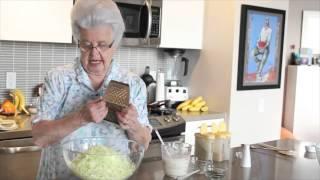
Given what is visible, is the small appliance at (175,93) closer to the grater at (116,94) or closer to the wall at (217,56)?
the wall at (217,56)

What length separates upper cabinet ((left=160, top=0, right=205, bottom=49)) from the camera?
347cm

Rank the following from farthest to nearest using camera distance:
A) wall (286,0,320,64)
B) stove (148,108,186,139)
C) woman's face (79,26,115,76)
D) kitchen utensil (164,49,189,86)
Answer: wall (286,0,320,64), kitchen utensil (164,49,189,86), stove (148,108,186,139), woman's face (79,26,115,76)

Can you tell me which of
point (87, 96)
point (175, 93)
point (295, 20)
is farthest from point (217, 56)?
point (295, 20)

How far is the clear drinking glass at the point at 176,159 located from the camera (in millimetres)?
1555

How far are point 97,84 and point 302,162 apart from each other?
1.02 meters

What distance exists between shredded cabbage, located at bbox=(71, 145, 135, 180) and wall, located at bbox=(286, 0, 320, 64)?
4.65m

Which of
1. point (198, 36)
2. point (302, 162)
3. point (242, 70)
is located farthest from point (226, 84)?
→ point (302, 162)

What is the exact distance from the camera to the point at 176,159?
1.55m

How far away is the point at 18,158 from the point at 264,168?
1468mm

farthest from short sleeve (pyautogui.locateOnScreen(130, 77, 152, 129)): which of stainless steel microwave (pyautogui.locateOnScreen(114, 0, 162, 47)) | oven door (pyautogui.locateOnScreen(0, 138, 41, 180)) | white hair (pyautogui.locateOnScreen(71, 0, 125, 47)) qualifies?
stainless steel microwave (pyautogui.locateOnScreen(114, 0, 162, 47))

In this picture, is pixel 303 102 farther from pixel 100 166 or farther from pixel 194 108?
pixel 100 166

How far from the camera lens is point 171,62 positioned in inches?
157

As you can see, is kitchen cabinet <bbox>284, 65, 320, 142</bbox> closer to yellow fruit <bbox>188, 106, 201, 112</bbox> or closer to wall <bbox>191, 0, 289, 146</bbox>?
wall <bbox>191, 0, 289, 146</bbox>

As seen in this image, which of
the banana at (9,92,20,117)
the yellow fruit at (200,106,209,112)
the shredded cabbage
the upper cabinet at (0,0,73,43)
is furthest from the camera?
the yellow fruit at (200,106,209,112)
